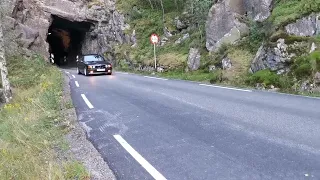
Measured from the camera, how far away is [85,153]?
19.4ft

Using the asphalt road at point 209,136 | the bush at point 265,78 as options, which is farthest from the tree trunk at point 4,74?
the bush at point 265,78


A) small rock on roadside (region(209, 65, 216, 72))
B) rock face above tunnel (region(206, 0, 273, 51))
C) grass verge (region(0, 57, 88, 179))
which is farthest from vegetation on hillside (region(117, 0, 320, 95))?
→ grass verge (region(0, 57, 88, 179))

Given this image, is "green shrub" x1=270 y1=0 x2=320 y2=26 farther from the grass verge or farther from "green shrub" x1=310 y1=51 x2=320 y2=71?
the grass verge

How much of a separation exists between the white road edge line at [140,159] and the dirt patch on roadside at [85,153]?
503mm

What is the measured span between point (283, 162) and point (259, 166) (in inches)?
15.5

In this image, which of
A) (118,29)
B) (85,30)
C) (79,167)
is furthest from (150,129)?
(85,30)

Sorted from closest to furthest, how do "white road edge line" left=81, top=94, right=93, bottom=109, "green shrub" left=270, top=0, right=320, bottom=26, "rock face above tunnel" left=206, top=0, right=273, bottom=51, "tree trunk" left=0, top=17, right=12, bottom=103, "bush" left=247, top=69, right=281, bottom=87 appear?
"white road edge line" left=81, top=94, right=93, bottom=109 → "bush" left=247, top=69, right=281, bottom=87 → "tree trunk" left=0, top=17, right=12, bottom=103 → "green shrub" left=270, top=0, right=320, bottom=26 → "rock face above tunnel" left=206, top=0, right=273, bottom=51

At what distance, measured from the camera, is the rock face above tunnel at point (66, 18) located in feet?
108

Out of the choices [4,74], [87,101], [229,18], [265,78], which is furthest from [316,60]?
[4,74]

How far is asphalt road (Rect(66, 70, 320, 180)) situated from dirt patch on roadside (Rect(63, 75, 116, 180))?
0.46ft

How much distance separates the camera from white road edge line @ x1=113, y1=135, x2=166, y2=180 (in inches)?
185

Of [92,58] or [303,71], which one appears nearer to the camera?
[303,71]

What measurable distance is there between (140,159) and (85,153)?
1.12m

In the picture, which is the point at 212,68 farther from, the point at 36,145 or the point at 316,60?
the point at 36,145
